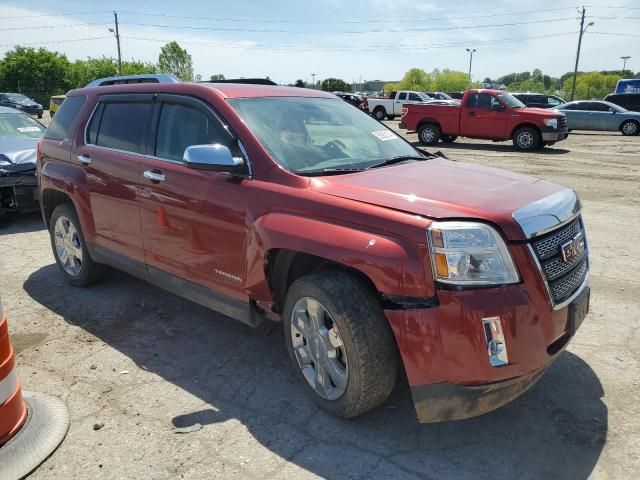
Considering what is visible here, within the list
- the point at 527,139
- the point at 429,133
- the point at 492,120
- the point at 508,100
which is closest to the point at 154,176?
the point at 492,120

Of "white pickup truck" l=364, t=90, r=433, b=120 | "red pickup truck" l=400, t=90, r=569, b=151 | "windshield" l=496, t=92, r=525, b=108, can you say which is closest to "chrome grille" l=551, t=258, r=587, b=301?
"red pickup truck" l=400, t=90, r=569, b=151

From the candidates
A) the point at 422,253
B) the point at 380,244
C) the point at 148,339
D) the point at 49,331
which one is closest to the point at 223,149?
the point at 380,244

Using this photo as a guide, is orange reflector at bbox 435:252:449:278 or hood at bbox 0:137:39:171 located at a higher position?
orange reflector at bbox 435:252:449:278

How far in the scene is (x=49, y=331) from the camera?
4254mm

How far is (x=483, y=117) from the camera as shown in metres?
17.1

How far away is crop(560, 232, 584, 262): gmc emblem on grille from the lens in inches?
109

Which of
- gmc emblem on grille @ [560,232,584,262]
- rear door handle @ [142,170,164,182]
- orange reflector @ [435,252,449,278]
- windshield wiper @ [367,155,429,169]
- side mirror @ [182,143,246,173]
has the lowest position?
gmc emblem on grille @ [560,232,584,262]

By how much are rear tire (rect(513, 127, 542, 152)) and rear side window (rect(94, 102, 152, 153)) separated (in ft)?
48.5

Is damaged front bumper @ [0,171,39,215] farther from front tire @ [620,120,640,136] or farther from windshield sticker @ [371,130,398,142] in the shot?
front tire @ [620,120,640,136]

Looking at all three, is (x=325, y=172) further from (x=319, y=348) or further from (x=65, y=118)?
(x=65, y=118)

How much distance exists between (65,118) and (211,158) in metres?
2.70

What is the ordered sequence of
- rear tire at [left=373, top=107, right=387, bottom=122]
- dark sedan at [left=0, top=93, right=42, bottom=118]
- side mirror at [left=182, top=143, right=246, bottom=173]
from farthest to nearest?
dark sedan at [left=0, top=93, right=42, bottom=118], rear tire at [left=373, top=107, right=387, bottom=122], side mirror at [left=182, top=143, right=246, bottom=173]

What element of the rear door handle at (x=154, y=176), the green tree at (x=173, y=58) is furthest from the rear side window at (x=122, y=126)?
the green tree at (x=173, y=58)

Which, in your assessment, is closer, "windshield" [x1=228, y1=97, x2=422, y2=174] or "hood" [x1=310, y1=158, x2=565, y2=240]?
"hood" [x1=310, y1=158, x2=565, y2=240]
